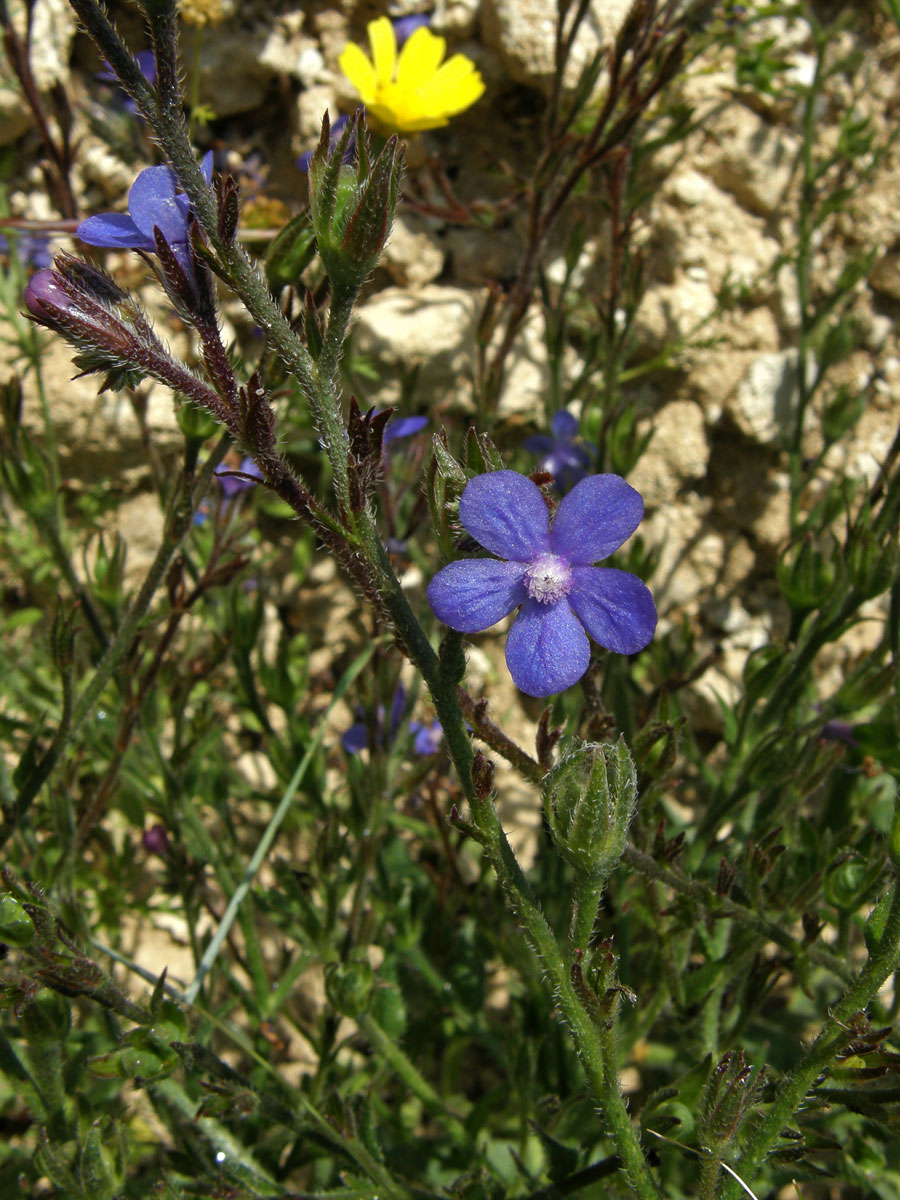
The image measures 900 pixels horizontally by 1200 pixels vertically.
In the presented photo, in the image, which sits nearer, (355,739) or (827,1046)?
(827,1046)

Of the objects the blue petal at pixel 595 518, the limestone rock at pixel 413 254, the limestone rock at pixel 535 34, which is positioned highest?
the limestone rock at pixel 535 34

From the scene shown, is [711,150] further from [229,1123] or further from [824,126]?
[229,1123]

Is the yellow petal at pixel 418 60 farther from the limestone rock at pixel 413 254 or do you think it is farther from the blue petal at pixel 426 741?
the blue petal at pixel 426 741

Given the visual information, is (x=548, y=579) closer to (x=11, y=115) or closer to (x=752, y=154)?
(x=752, y=154)

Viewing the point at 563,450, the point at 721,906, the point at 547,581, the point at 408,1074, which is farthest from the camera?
the point at 563,450

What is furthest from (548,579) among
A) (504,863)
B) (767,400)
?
(767,400)

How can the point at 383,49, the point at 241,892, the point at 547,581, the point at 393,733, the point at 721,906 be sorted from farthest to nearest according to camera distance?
the point at 383,49
the point at 393,733
the point at 241,892
the point at 721,906
the point at 547,581

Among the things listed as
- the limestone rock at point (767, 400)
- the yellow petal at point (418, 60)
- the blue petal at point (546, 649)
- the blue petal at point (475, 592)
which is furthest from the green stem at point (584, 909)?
the limestone rock at point (767, 400)

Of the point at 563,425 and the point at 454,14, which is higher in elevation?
the point at 454,14
